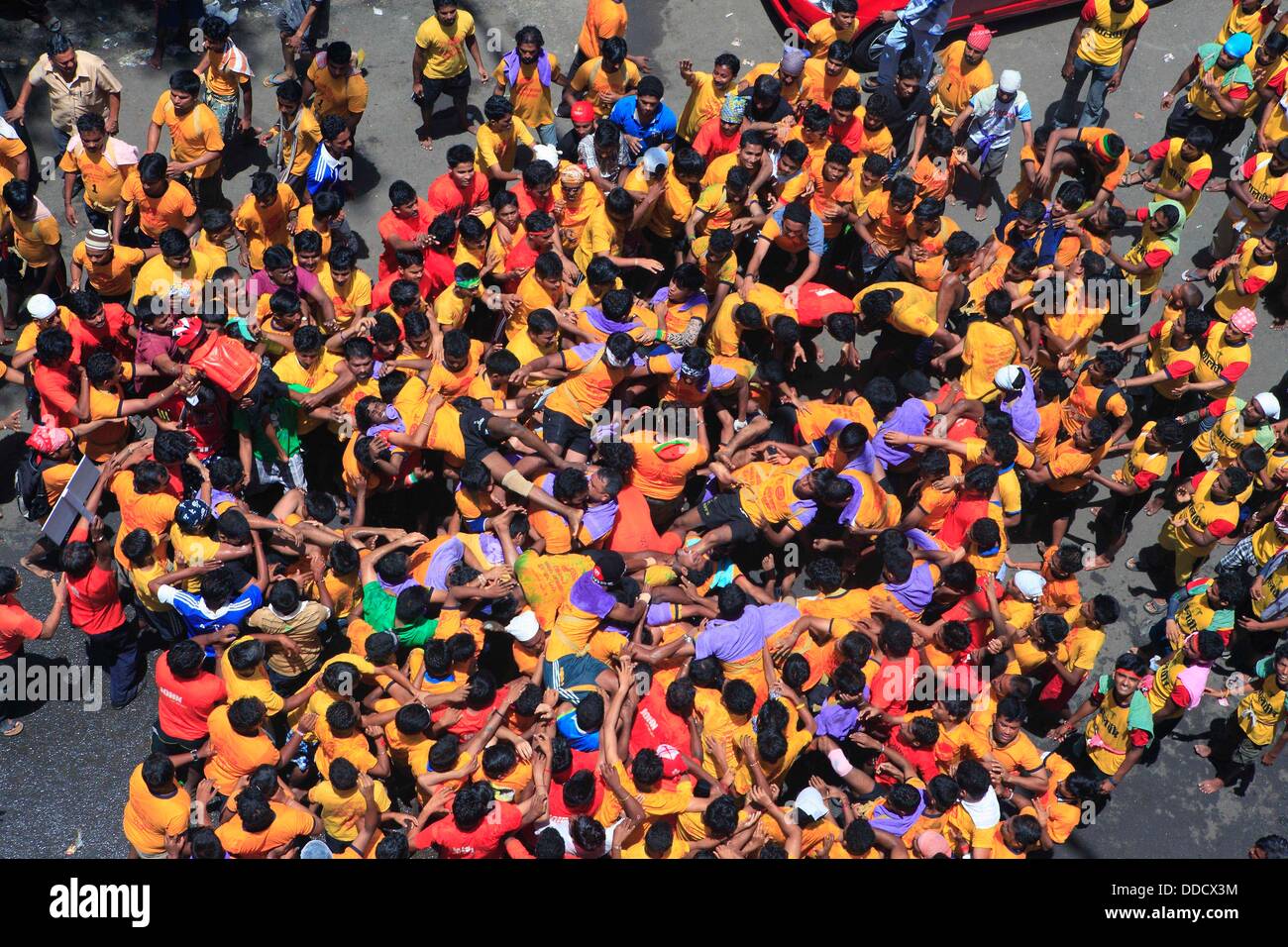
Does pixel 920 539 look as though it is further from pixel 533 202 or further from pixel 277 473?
pixel 277 473

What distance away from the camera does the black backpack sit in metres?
9.47

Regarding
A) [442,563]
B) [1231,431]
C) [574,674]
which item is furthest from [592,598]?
[1231,431]

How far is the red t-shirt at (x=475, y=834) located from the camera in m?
7.52

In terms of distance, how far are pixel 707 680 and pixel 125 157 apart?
6356 millimetres

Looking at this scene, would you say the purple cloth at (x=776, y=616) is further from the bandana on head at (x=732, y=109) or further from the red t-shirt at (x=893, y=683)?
the bandana on head at (x=732, y=109)

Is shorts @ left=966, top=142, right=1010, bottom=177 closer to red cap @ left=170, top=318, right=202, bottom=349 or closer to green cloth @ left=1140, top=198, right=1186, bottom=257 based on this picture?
green cloth @ left=1140, top=198, right=1186, bottom=257

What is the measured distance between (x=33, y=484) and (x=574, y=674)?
4.22 meters

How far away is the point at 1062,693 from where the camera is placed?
30.3 ft

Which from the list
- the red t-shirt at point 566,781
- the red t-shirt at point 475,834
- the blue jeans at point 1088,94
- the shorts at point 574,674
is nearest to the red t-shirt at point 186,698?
the red t-shirt at point 475,834

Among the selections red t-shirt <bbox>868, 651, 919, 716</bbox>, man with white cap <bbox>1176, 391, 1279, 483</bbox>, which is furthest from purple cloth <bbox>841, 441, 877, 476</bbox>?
man with white cap <bbox>1176, 391, 1279, 483</bbox>

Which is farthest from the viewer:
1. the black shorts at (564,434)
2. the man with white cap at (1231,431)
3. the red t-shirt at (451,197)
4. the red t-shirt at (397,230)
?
the red t-shirt at (451,197)

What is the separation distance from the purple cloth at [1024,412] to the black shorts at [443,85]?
18.9ft

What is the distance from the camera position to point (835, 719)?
27.4 feet

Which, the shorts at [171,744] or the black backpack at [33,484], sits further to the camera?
the black backpack at [33,484]
